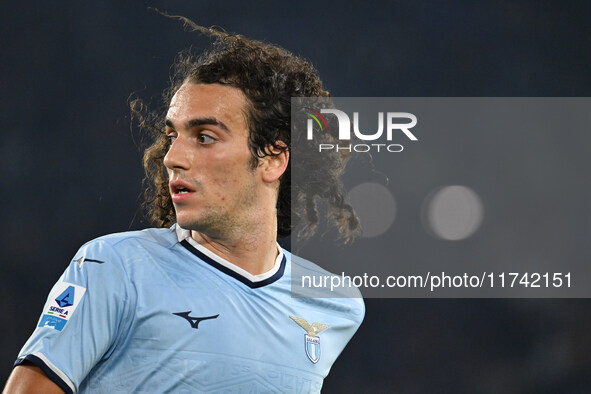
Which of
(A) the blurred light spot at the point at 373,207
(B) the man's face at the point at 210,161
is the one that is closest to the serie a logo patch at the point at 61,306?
(B) the man's face at the point at 210,161

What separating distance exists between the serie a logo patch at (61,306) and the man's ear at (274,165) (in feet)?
2.60

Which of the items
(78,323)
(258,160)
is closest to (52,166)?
(258,160)

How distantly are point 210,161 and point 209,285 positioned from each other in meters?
0.40

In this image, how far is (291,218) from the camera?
3191 mm

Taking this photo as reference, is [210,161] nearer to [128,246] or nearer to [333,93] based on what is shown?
[128,246]

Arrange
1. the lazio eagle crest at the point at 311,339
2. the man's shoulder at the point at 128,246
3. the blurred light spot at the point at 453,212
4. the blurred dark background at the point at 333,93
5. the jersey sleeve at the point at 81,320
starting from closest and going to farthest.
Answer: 1. the jersey sleeve at the point at 81,320
2. the man's shoulder at the point at 128,246
3. the lazio eagle crest at the point at 311,339
4. the blurred light spot at the point at 453,212
5. the blurred dark background at the point at 333,93

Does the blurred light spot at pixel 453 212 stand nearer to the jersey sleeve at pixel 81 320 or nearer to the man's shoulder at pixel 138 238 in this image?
the man's shoulder at pixel 138 238

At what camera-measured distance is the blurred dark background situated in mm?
5117

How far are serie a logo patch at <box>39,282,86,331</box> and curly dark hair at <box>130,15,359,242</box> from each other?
0.77 meters

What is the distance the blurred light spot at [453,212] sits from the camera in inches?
197

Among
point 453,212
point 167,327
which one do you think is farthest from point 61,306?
point 453,212

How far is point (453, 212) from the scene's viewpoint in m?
5.04

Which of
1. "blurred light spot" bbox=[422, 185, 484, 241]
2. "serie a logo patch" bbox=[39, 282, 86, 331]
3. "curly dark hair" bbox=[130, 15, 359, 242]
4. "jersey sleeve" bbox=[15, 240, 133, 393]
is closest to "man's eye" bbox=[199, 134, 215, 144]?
"curly dark hair" bbox=[130, 15, 359, 242]

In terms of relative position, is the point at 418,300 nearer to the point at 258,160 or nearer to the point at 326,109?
the point at 326,109
